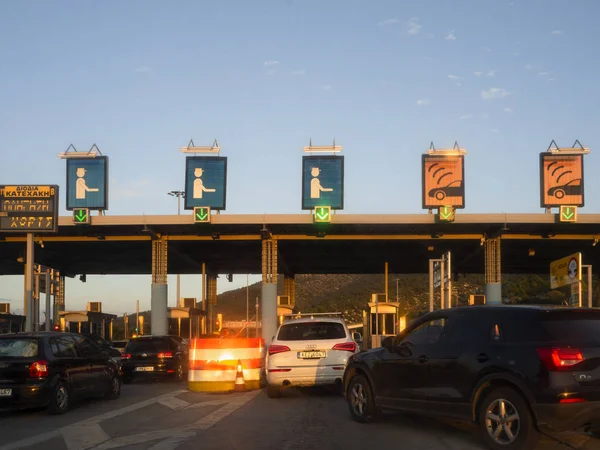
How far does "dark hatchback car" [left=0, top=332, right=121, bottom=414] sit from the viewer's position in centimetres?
1335

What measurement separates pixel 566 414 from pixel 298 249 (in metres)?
33.5

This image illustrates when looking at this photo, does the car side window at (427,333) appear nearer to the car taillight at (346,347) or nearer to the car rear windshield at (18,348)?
the car taillight at (346,347)

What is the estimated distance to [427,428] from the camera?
35.6 ft

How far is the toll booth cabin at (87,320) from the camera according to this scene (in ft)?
133

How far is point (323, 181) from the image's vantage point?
31422 millimetres

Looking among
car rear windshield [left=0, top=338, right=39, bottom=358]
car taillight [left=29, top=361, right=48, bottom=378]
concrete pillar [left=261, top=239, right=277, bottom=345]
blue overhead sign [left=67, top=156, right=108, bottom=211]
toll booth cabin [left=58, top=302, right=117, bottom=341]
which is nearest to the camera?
car taillight [left=29, top=361, right=48, bottom=378]

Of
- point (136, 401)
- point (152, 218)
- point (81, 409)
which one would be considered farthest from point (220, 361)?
point (152, 218)

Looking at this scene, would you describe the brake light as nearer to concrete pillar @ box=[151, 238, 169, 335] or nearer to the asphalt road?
the asphalt road

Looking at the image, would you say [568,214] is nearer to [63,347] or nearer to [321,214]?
[321,214]

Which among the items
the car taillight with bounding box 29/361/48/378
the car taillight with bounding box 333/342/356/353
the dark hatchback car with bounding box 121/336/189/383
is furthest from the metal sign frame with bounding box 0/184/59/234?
the car taillight with bounding box 333/342/356/353

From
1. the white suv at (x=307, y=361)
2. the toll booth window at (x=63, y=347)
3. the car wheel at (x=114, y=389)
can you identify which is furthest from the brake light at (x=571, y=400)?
the car wheel at (x=114, y=389)

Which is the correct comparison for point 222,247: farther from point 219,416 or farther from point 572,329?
point 572,329

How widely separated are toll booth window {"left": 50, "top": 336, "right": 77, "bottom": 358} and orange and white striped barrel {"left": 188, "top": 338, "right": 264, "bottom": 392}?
3002 millimetres

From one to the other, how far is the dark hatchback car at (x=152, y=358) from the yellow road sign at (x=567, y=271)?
11.9 m
